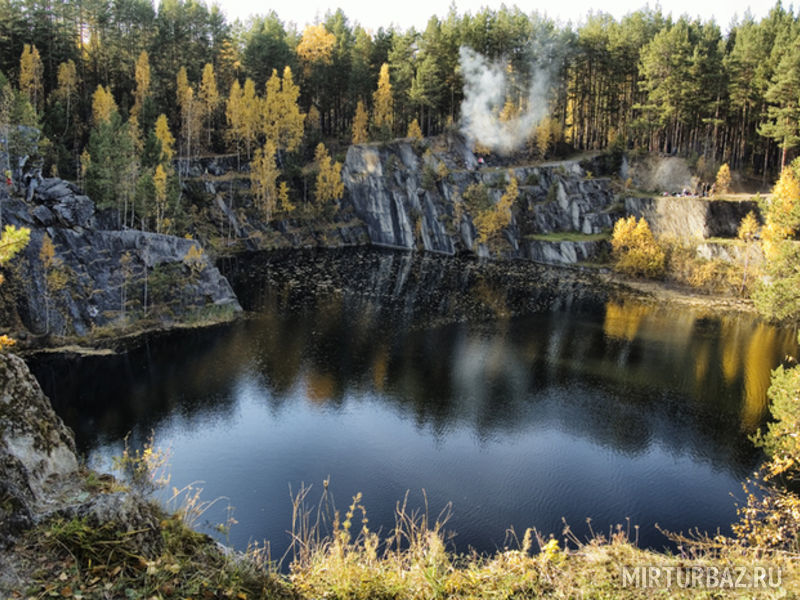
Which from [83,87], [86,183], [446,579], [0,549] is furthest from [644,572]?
[83,87]

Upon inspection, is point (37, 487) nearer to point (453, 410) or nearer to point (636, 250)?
point (453, 410)

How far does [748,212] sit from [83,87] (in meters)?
84.8

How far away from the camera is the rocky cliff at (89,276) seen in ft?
118

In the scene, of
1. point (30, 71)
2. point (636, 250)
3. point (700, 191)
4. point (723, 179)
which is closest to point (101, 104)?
point (30, 71)

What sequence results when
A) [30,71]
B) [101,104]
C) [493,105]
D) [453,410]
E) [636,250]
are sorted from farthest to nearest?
[493,105] < [101,104] < [30,71] < [636,250] < [453,410]

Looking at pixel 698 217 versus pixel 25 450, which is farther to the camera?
pixel 698 217

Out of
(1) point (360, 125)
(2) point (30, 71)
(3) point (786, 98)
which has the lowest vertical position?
(3) point (786, 98)

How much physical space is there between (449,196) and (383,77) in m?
24.0

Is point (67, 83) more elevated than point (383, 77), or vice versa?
point (383, 77)

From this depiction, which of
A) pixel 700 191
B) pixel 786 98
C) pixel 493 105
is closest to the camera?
pixel 786 98

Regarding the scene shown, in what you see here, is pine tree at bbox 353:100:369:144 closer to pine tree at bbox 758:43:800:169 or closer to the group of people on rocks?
the group of people on rocks

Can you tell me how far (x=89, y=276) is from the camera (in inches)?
1577

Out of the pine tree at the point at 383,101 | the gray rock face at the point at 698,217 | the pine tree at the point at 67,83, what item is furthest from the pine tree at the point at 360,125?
the gray rock face at the point at 698,217

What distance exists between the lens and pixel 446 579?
22.4ft
